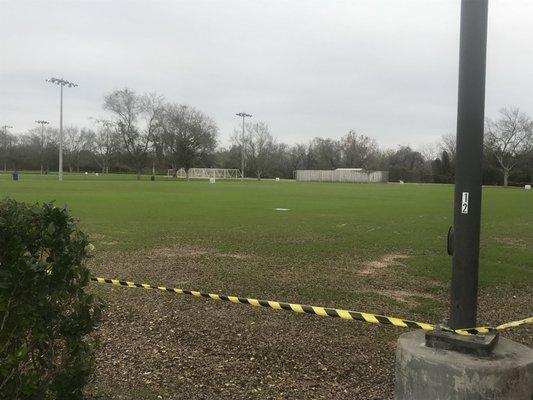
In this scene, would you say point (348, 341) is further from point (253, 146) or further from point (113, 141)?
point (253, 146)

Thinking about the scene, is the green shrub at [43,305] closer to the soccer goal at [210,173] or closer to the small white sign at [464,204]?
the small white sign at [464,204]

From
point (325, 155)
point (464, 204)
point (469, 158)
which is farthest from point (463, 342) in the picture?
point (325, 155)

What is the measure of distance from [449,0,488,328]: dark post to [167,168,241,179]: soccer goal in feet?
359

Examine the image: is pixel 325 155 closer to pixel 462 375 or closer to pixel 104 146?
pixel 104 146

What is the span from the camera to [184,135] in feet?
317

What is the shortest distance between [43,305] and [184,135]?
95.4 metres

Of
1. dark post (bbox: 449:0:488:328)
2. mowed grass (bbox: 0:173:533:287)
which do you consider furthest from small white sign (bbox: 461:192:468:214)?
mowed grass (bbox: 0:173:533:287)

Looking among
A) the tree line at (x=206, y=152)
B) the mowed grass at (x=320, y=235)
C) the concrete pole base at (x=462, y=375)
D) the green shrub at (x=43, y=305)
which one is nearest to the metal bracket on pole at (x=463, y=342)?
the concrete pole base at (x=462, y=375)

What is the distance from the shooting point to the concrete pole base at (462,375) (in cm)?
294

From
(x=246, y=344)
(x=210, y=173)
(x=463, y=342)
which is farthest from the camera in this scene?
(x=210, y=173)

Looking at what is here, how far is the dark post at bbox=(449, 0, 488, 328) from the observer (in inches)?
128

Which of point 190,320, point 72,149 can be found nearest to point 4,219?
point 190,320

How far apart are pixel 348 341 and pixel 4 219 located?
155 inches

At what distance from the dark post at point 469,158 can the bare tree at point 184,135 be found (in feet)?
308
